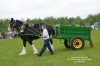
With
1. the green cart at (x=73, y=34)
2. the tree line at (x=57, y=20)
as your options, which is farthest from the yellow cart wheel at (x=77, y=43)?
the tree line at (x=57, y=20)

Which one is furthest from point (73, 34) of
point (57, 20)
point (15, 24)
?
point (57, 20)

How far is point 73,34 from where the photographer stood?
17.0 meters

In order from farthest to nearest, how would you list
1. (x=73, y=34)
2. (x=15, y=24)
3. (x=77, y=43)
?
(x=73, y=34) → (x=77, y=43) → (x=15, y=24)

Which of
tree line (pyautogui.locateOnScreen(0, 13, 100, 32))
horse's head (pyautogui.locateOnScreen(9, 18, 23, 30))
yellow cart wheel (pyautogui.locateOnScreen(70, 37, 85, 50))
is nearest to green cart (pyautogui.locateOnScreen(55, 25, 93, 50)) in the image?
yellow cart wheel (pyautogui.locateOnScreen(70, 37, 85, 50))

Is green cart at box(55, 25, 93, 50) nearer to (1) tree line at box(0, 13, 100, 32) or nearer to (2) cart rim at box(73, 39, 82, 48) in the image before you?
(2) cart rim at box(73, 39, 82, 48)

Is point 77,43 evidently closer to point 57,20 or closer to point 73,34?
point 73,34

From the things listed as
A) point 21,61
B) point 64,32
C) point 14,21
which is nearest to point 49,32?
point 64,32

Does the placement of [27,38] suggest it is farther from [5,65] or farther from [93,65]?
[93,65]

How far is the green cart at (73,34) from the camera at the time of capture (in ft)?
55.0

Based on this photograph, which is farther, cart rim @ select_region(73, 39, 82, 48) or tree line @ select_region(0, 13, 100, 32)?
tree line @ select_region(0, 13, 100, 32)

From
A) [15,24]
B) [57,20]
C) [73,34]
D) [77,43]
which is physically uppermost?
[15,24]

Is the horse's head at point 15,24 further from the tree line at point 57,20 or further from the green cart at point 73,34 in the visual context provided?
the tree line at point 57,20

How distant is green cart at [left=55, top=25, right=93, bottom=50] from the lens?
1677 centimetres

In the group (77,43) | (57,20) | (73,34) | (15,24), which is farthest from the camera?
(57,20)
